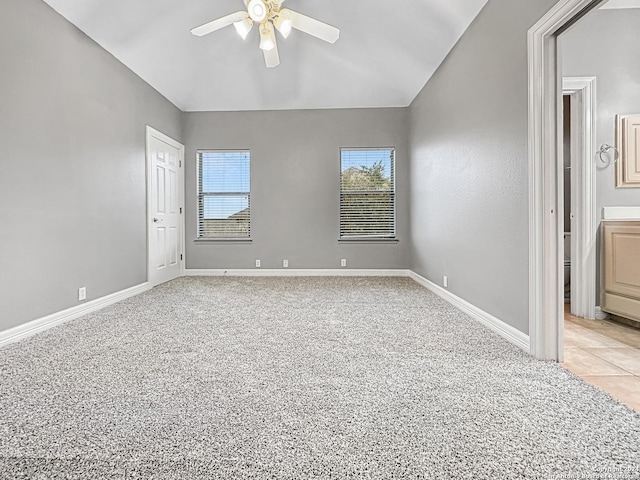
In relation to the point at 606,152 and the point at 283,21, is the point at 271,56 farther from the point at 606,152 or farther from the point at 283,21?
the point at 606,152

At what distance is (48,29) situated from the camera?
107 inches

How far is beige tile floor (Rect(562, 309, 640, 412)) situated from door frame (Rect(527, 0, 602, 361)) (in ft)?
0.62

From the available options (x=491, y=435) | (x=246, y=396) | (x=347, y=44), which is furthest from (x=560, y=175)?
(x=347, y=44)

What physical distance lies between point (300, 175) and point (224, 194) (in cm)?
130

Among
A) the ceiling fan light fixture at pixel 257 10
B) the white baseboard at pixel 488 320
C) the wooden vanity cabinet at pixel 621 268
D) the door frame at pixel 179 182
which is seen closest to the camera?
the white baseboard at pixel 488 320

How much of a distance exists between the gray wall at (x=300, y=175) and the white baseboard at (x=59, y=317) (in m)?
1.85

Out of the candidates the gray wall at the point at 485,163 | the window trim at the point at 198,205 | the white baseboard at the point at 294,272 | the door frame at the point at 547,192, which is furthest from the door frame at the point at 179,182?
the door frame at the point at 547,192

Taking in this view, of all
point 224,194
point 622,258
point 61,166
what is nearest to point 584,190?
point 622,258

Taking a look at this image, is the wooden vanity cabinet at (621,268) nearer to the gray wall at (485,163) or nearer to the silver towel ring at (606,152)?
the silver towel ring at (606,152)

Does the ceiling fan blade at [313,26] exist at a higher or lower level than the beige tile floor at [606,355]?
higher

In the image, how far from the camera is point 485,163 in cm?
266

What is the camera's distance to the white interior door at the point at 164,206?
14.5ft

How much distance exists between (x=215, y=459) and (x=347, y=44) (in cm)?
426

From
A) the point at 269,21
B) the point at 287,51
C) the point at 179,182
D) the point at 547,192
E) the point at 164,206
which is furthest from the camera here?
the point at 179,182
